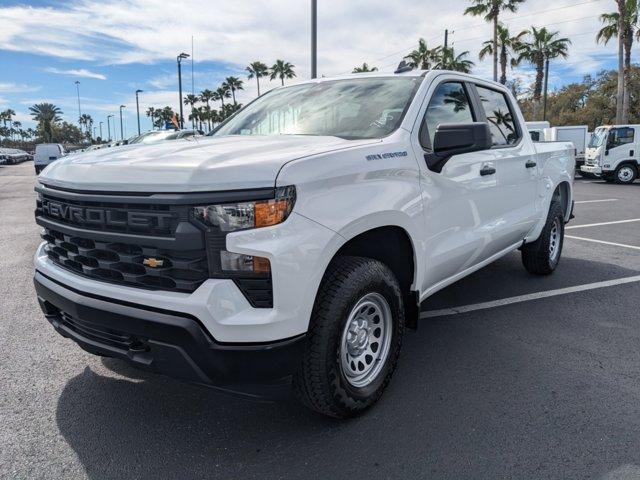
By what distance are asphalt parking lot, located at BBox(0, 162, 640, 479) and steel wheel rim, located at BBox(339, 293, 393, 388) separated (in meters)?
0.23

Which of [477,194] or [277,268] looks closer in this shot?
[277,268]

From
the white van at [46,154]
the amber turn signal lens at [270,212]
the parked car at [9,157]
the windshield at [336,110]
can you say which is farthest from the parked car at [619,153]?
the parked car at [9,157]

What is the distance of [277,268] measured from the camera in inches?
86.7

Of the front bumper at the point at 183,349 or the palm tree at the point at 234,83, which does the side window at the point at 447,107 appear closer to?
the front bumper at the point at 183,349

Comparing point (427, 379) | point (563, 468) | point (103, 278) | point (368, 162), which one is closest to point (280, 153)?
point (368, 162)

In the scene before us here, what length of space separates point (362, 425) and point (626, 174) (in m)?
20.7

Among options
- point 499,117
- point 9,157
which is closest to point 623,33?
point 499,117

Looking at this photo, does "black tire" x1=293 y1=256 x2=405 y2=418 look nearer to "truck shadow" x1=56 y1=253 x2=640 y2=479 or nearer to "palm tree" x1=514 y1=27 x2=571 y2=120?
"truck shadow" x1=56 y1=253 x2=640 y2=479

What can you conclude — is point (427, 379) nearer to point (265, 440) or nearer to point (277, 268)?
point (265, 440)

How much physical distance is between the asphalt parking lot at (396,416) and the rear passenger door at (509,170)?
2.54ft

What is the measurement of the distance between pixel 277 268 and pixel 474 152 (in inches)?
82.3

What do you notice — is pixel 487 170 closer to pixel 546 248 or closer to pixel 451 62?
pixel 546 248

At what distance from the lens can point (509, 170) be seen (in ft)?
14.0

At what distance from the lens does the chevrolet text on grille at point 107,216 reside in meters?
2.29
